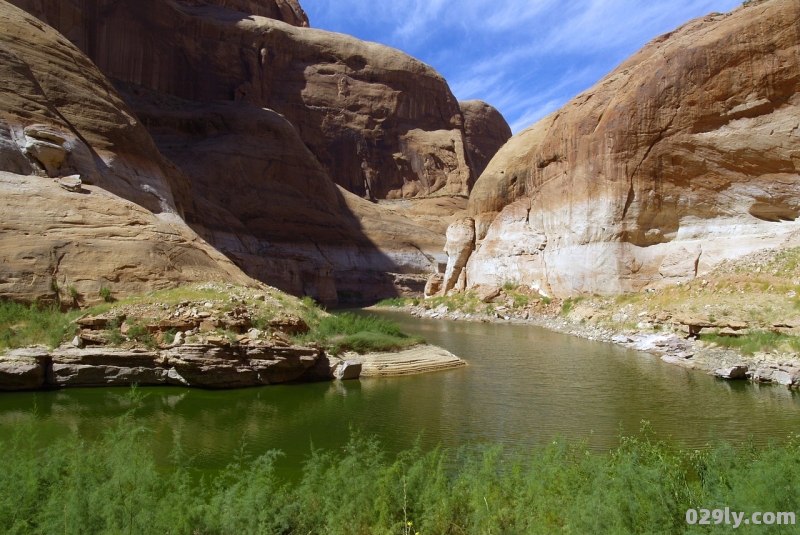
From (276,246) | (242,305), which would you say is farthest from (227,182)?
(242,305)

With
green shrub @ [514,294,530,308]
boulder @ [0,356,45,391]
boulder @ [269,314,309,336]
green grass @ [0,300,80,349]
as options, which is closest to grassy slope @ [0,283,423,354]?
green grass @ [0,300,80,349]

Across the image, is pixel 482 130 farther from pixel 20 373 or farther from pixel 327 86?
pixel 20 373

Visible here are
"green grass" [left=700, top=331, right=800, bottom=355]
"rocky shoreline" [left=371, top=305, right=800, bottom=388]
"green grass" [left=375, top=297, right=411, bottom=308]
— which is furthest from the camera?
"green grass" [left=375, top=297, right=411, bottom=308]

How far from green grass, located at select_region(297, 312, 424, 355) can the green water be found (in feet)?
6.68

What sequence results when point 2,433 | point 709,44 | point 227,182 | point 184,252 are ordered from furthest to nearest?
1. point 227,182
2. point 709,44
3. point 184,252
4. point 2,433

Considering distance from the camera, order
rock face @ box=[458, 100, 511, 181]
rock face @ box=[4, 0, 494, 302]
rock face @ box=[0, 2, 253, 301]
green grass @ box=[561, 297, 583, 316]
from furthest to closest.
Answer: rock face @ box=[458, 100, 511, 181], rock face @ box=[4, 0, 494, 302], green grass @ box=[561, 297, 583, 316], rock face @ box=[0, 2, 253, 301]

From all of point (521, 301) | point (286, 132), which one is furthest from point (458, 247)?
point (286, 132)

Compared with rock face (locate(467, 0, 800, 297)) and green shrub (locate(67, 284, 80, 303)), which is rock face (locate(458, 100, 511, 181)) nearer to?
rock face (locate(467, 0, 800, 297))

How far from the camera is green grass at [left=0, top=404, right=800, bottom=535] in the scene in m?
4.87

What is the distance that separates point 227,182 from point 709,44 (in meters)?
42.3

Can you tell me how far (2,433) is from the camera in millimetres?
9641

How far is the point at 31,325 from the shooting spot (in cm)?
1489

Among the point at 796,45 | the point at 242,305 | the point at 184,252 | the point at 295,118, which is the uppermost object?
the point at 295,118

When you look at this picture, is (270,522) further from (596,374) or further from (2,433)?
(596,374)
